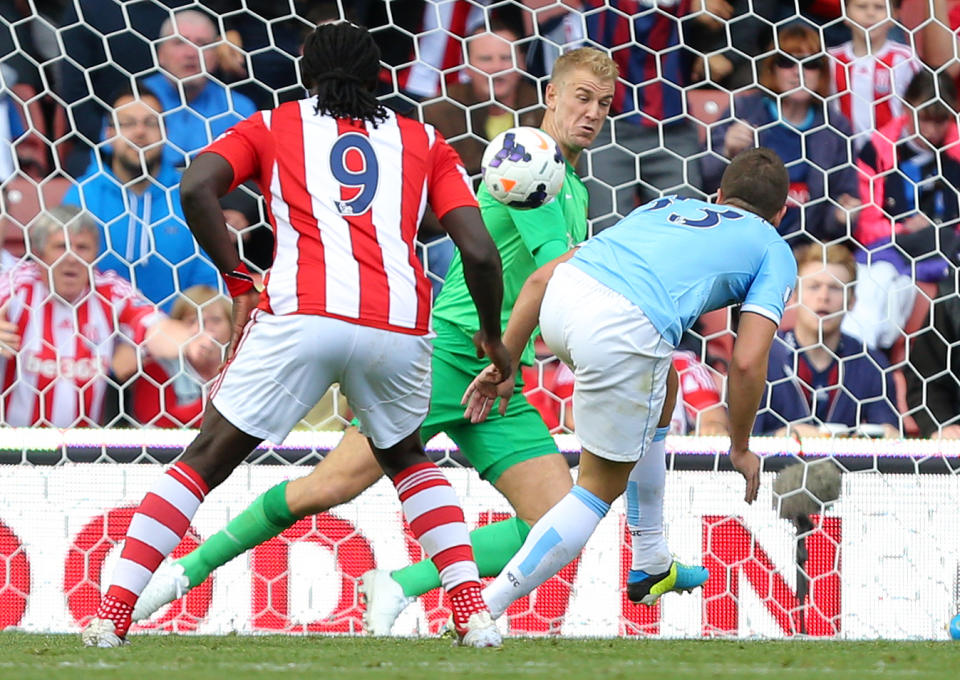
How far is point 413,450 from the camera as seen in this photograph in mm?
3367

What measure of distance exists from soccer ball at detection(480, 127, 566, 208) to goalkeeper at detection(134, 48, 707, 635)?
7 centimetres

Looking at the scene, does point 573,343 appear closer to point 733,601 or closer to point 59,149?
point 733,601

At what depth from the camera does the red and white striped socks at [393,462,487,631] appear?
3289 millimetres

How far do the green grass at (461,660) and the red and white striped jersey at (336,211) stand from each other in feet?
2.39

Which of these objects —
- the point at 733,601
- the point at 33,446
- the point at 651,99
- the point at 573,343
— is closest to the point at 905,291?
the point at 651,99

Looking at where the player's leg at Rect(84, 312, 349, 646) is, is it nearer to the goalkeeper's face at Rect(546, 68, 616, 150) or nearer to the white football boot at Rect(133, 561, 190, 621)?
the white football boot at Rect(133, 561, 190, 621)

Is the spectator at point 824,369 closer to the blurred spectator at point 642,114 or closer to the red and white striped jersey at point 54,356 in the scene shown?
the blurred spectator at point 642,114

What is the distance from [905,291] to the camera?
574 centimetres

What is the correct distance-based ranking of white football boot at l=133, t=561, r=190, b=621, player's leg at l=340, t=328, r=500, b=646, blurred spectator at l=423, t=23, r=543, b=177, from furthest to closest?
blurred spectator at l=423, t=23, r=543, b=177, white football boot at l=133, t=561, r=190, b=621, player's leg at l=340, t=328, r=500, b=646

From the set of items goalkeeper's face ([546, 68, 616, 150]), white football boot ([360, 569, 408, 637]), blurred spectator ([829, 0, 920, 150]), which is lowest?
white football boot ([360, 569, 408, 637])

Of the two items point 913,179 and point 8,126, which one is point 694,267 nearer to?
point 913,179

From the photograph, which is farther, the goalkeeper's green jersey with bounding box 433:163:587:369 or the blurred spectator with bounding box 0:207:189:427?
the blurred spectator with bounding box 0:207:189:427

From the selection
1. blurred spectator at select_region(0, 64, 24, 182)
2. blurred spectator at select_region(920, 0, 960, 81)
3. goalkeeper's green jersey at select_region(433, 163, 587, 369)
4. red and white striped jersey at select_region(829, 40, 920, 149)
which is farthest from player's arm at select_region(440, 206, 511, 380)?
blurred spectator at select_region(920, 0, 960, 81)

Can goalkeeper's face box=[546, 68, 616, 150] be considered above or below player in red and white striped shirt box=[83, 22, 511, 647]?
above
